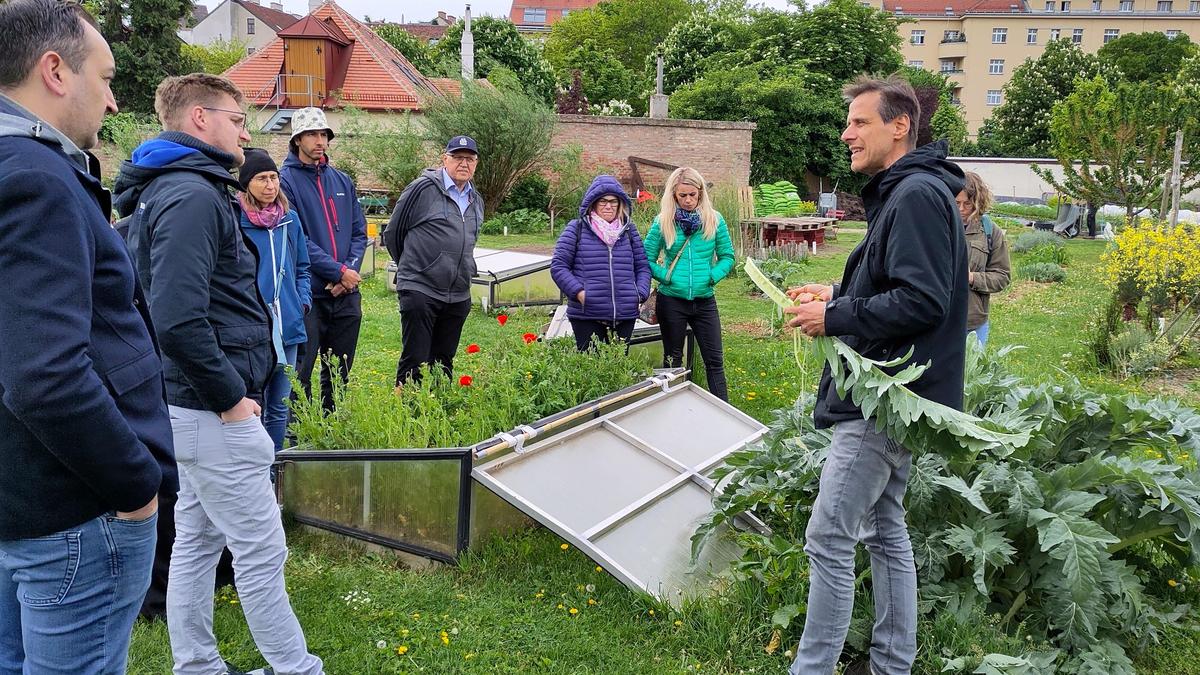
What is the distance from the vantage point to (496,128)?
2228 cm

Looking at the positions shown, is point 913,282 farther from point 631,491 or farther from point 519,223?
point 519,223

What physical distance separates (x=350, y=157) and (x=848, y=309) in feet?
72.9

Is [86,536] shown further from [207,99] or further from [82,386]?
[207,99]

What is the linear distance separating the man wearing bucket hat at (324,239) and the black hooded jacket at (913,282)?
11.5ft

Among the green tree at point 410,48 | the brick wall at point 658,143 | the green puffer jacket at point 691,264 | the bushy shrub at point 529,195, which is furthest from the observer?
the green tree at point 410,48

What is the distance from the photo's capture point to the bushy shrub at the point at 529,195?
24062 millimetres

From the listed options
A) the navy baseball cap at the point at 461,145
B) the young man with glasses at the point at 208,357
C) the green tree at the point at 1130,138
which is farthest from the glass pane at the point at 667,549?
the green tree at the point at 1130,138

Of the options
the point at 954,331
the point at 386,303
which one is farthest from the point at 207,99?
the point at 386,303

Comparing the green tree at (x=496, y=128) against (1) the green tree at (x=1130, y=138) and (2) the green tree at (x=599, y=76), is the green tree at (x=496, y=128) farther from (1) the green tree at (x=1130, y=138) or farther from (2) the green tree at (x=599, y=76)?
(2) the green tree at (x=599, y=76)

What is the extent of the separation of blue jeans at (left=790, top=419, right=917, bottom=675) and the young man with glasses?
1866mm

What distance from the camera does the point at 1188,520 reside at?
11.4 ft

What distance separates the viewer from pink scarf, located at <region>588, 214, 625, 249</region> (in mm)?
6305

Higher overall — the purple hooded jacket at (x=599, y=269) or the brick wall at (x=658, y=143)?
the brick wall at (x=658, y=143)

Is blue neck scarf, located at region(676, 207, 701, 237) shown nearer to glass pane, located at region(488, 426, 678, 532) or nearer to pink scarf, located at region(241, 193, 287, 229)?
glass pane, located at region(488, 426, 678, 532)
